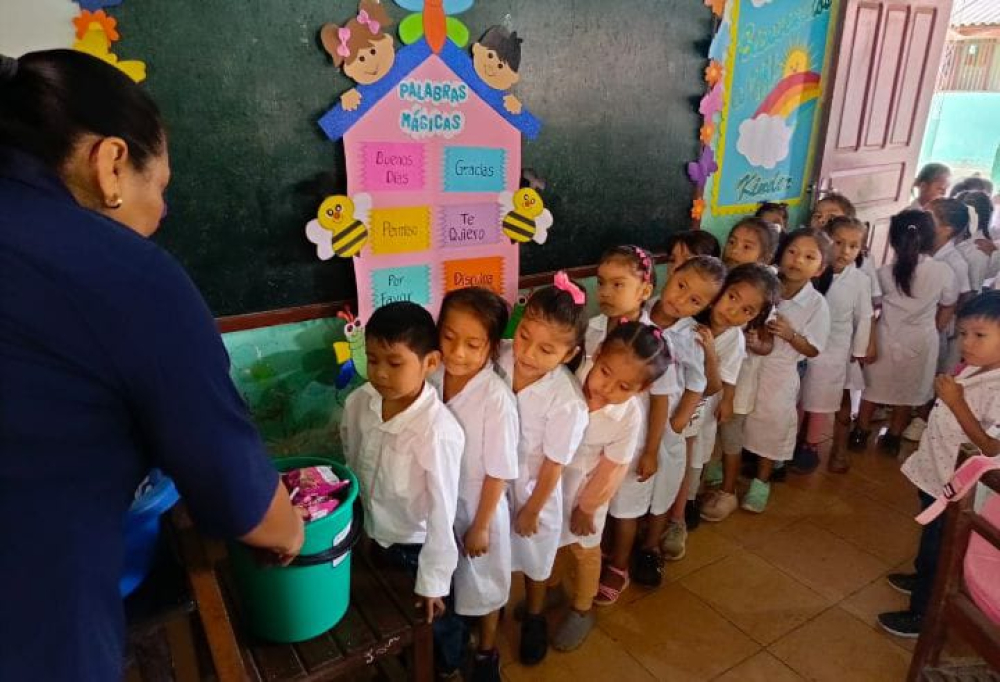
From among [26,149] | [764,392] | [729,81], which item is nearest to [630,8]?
[729,81]

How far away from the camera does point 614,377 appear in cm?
189

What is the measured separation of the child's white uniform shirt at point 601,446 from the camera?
1.95 meters

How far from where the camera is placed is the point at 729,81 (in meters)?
3.02

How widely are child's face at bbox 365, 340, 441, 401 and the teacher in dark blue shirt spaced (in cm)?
68

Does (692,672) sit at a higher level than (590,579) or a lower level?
lower

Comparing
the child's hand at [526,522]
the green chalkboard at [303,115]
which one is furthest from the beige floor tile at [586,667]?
the green chalkboard at [303,115]

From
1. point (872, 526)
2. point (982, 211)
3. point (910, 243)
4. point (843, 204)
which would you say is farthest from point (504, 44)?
point (982, 211)

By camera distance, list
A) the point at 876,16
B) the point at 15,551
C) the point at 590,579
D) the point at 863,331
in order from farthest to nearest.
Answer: the point at 876,16
the point at 863,331
the point at 590,579
the point at 15,551

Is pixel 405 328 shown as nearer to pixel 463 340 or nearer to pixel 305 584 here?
pixel 463 340

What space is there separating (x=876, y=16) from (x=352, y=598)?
156 inches

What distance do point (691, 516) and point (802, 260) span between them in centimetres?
123

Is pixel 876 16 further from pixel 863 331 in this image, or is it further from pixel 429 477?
pixel 429 477

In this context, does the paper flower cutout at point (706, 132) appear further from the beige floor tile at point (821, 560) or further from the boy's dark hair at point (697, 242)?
the beige floor tile at point (821, 560)

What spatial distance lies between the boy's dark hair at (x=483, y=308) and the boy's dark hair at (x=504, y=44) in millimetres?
987
